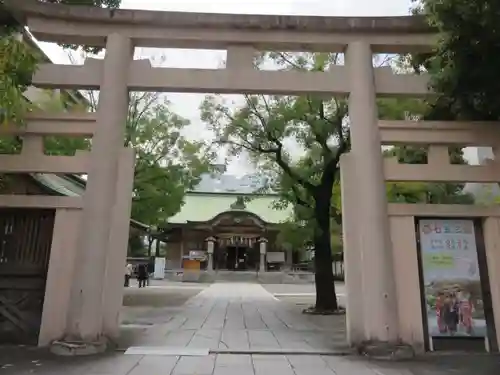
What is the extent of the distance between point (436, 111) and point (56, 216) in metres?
6.56

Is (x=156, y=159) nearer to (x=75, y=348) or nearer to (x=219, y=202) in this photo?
(x=75, y=348)

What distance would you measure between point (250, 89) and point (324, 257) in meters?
6.63

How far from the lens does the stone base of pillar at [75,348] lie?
5.85 meters

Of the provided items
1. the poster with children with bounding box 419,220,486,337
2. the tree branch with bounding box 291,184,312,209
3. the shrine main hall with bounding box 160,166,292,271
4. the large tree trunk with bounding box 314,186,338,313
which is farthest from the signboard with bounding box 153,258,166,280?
the poster with children with bounding box 419,220,486,337

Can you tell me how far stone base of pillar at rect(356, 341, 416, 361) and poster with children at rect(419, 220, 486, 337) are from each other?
2.01 ft

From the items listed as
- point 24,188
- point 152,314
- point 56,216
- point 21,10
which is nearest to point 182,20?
point 21,10

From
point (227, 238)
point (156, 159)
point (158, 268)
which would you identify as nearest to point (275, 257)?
point (227, 238)

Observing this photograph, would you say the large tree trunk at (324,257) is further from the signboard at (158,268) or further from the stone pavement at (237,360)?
the signboard at (158,268)

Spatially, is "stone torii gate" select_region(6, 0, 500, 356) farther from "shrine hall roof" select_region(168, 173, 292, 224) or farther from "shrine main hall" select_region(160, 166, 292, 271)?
"shrine hall roof" select_region(168, 173, 292, 224)

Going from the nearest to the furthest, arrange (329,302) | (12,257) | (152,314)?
1. (12,257)
2. (152,314)
3. (329,302)

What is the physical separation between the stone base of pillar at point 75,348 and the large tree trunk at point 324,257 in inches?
281

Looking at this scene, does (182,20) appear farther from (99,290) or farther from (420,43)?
(99,290)

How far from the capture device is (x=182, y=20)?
23.6ft

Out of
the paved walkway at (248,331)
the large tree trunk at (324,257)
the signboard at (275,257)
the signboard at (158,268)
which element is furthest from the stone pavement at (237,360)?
the signboard at (275,257)
